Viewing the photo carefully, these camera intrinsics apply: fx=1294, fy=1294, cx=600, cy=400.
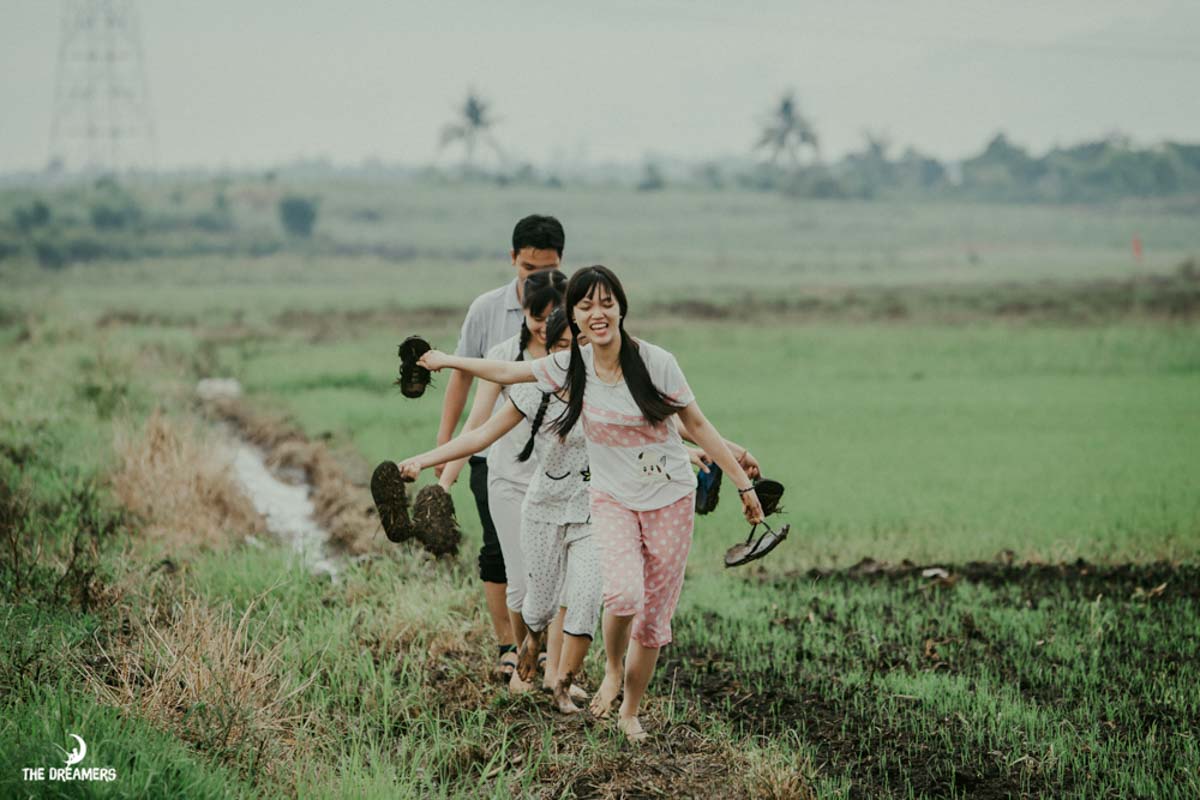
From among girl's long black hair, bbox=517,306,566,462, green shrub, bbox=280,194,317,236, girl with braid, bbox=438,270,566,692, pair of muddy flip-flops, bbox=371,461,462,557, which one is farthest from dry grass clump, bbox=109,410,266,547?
green shrub, bbox=280,194,317,236

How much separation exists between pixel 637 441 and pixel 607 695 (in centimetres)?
106

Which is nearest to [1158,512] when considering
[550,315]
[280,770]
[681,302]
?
[550,315]

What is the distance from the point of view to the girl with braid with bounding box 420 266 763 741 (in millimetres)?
4719

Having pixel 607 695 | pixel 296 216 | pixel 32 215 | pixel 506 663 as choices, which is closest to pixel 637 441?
pixel 607 695

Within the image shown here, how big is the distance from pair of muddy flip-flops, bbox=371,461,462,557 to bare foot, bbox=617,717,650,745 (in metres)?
0.99

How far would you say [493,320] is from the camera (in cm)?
582

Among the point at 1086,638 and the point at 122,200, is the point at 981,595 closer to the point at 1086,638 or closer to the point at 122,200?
the point at 1086,638

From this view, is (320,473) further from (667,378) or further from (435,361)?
(667,378)

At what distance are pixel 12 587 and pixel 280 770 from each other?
2.66 meters

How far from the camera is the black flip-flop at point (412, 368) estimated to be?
5082 mm

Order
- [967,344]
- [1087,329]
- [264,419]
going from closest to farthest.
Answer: [264,419] < [967,344] < [1087,329]

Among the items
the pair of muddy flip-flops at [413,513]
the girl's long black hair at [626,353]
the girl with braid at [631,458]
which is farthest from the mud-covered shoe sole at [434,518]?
the girl's long black hair at [626,353]

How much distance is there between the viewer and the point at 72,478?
34.0ft

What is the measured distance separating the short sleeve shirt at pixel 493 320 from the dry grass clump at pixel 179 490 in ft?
11.2
